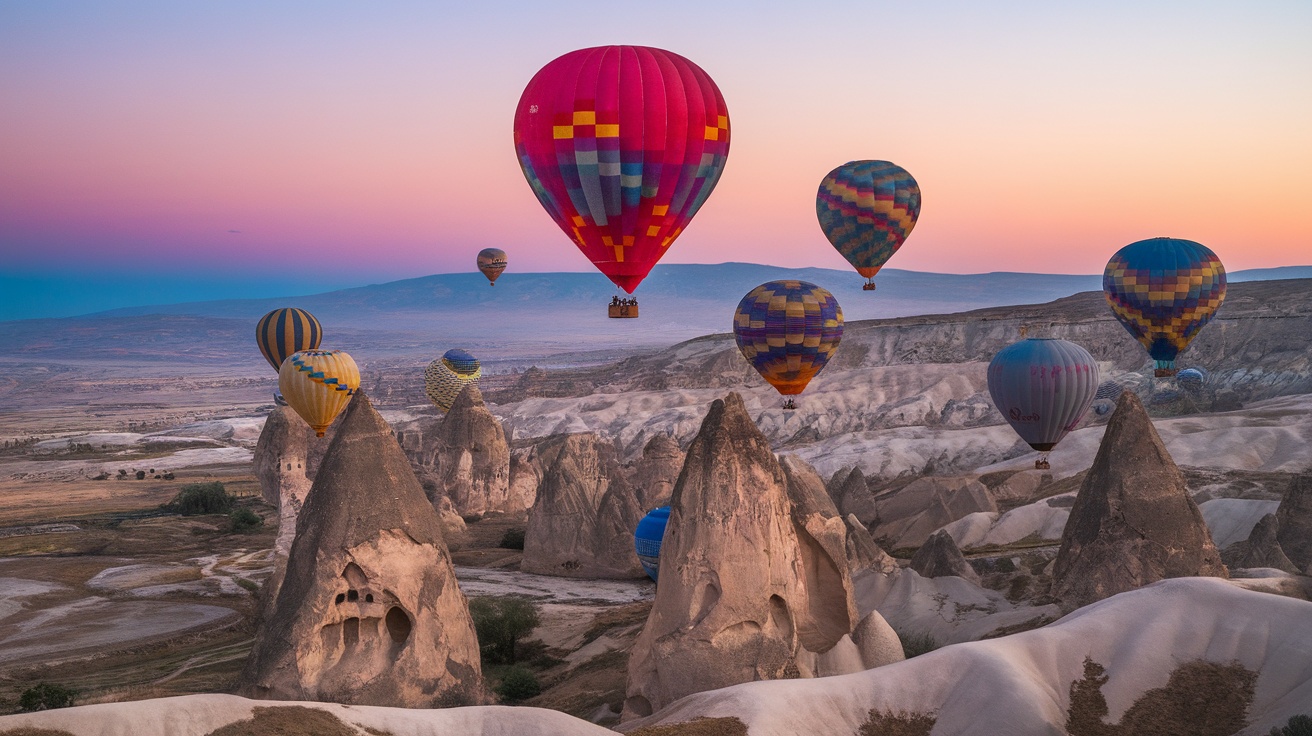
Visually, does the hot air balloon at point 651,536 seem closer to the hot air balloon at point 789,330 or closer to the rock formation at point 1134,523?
the hot air balloon at point 789,330

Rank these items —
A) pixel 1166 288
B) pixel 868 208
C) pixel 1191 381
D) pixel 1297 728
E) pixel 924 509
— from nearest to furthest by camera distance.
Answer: pixel 1297 728 < pixel 868 208 < pixel 1166 288 < pixel 924 509 < pixel 1191 381

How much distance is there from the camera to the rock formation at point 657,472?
47.5m

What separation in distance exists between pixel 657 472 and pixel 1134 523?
87.8 feet

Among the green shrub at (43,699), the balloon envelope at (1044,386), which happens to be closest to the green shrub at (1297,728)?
the green shrub at (43,699)

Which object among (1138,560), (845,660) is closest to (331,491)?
(845,660)

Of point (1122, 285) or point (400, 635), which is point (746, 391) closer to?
point (1122, 285)

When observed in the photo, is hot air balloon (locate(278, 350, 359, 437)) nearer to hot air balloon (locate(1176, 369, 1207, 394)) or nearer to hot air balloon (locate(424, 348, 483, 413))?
hot air balloon (locate(424, 348, 483, 413))

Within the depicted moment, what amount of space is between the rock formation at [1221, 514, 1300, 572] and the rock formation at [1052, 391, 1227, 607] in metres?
5.28

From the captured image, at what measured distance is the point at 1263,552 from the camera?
28.4 m

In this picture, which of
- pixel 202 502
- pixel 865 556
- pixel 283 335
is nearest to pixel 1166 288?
pixel 865 556

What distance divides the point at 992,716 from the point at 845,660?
4.26 m

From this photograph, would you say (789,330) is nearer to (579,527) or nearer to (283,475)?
(579,527)

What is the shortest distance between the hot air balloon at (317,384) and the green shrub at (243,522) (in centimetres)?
1417

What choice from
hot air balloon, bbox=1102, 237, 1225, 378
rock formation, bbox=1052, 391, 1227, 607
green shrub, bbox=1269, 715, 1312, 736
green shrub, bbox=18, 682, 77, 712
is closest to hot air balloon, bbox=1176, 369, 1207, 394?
hot air balloon, bbox=1102, 237, 1225, 378
